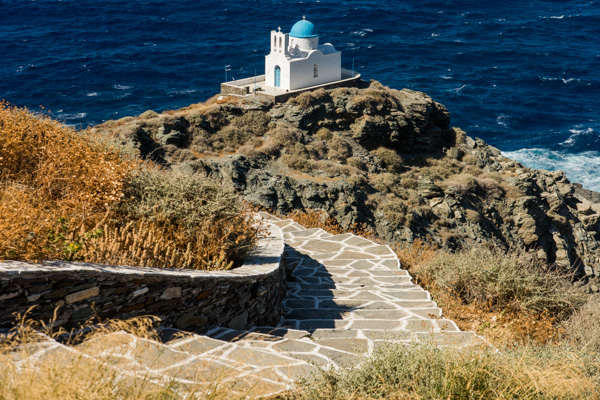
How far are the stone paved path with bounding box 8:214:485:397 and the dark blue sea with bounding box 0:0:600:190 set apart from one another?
1312 inches

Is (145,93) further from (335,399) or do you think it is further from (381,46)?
(335,399)

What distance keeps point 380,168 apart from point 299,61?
353 inches

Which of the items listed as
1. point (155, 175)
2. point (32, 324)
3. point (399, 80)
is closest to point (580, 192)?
point (399, 80)

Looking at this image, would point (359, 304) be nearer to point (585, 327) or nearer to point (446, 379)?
point (585, 327)

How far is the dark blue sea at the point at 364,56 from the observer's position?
147 feet

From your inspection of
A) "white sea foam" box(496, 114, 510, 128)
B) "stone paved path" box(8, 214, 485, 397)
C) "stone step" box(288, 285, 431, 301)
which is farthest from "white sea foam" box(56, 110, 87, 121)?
"stone step" box(288, 285, 431, 301)

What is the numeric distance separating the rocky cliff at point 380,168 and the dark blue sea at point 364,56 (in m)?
9.98

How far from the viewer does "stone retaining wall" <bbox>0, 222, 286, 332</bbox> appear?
4445mm

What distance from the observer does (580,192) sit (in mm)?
36406

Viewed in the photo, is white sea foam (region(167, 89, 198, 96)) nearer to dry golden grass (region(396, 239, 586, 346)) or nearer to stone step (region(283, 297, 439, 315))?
dry golden grass (region(396, 239, 586, 346))

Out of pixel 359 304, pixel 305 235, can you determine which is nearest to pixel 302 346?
pixel 359 304

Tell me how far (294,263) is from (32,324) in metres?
5.68

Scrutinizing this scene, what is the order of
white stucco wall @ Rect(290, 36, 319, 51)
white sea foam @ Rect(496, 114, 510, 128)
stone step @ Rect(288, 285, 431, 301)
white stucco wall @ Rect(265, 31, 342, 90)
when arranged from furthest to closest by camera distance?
white sea foam @ Rect(496, 114, 510, 128) < white stucco wall @ Rect(290, 36, 319, 51) < white stucco wall @ Rect(265, 31, 342, 90) < stone step @ Rect(288, 285, 431, 301)

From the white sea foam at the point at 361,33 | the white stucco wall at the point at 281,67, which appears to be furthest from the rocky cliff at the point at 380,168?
the white sea foam at the point at 361,33
